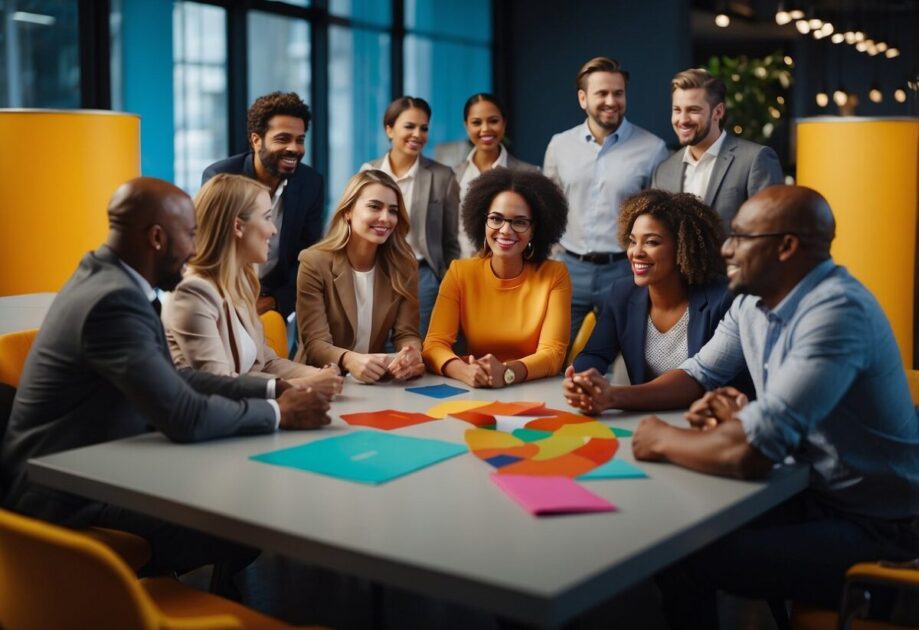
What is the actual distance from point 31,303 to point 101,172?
0.60 metres

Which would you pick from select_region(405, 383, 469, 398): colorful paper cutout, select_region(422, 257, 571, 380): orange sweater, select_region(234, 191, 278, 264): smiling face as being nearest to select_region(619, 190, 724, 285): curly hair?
select_region(422, 257, 571, 380): orange sweater

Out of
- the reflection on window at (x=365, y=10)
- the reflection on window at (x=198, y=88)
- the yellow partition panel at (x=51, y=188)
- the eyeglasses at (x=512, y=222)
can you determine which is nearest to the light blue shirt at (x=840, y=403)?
the eyeglasses at (x=512, y=222)

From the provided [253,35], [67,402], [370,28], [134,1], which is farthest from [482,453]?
[370,28]

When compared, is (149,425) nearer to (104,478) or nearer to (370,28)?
(104,478)

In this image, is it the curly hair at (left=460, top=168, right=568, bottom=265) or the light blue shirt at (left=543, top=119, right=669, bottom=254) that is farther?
the light blue shirt at (left=543, top=119, right=669, bottom=254)

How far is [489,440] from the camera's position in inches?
96.0

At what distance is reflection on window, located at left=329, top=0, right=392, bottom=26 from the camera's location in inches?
314

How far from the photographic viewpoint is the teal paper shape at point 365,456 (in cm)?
214

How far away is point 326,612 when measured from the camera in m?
3.33

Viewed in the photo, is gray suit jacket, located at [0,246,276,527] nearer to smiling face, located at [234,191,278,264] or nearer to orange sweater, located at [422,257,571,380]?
smiling face, located at [234,191,278,264]

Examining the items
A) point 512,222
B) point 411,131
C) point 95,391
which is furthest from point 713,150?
point 95,391

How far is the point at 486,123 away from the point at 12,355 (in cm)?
308

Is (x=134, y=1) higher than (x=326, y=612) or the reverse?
higher

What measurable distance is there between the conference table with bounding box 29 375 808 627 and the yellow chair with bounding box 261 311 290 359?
115cm
